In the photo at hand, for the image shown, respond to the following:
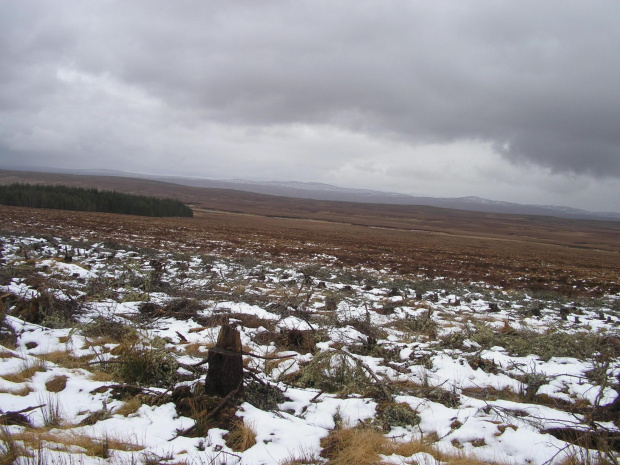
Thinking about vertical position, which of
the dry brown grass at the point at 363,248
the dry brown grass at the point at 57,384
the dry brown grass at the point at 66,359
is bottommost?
the dry brown grass at the point at 363,248

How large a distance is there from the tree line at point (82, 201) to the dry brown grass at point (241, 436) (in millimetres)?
59565

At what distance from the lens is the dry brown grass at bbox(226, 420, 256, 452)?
254cm

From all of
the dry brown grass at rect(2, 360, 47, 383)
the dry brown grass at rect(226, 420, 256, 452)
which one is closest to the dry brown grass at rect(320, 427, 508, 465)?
the dry brown grass at rect(226, 420, 256, 452)

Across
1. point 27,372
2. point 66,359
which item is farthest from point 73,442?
point 66,359

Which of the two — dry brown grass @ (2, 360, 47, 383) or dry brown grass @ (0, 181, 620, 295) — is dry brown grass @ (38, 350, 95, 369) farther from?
dry brown grass @ (0, 181, 620, 295)

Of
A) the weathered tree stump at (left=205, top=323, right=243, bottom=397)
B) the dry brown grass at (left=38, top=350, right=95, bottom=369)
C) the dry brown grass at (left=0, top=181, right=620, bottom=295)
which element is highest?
the weathered tree stump at (left=205, top=323, right=243, bottom=397)

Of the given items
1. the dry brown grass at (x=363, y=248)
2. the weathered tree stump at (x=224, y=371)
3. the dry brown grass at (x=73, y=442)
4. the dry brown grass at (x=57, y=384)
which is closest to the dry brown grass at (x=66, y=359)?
the dry brown grass at (x=57, y=384)

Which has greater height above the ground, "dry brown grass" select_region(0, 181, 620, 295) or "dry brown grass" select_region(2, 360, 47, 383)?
"dry brown grass" select_region(2, 360, 47, 383)

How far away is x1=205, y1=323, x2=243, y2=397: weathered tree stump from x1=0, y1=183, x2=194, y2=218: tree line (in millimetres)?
59027

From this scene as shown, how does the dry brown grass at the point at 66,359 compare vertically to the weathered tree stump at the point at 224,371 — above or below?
below

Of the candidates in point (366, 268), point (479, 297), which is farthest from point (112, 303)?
point (366, 268)

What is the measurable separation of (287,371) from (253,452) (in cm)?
179

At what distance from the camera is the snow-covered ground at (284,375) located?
2588mm

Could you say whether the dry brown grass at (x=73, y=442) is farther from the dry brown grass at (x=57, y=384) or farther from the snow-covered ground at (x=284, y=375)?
the dry brown grass at (x=57, y=384)
